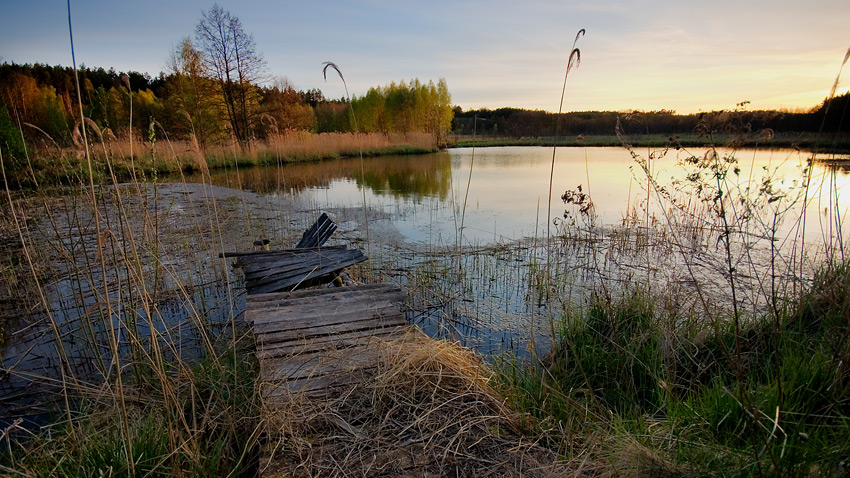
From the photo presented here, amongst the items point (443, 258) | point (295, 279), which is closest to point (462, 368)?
point (295, 279)

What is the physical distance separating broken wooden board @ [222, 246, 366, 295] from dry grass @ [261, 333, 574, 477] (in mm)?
2038

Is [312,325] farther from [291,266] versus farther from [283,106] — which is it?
[283,106]

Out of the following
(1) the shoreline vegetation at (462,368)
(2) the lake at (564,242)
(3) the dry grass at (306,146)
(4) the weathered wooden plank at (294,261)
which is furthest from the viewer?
(3) the dry grass at (306,146)

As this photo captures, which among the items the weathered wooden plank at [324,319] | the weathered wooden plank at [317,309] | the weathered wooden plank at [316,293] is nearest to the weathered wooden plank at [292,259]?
the weathered wooden plank at [316,293]

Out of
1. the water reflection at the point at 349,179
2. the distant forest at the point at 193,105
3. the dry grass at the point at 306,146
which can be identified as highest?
the distant forest at the point at 193,105

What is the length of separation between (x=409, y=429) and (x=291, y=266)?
110 inches

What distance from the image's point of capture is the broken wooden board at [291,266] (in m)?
4.05

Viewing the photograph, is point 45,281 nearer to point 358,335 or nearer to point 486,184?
point 358,335

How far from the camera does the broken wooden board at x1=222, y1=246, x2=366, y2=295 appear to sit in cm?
405

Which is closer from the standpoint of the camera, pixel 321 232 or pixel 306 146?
pixel 321 232

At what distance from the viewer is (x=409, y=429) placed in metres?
1.90

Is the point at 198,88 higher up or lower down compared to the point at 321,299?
higher up

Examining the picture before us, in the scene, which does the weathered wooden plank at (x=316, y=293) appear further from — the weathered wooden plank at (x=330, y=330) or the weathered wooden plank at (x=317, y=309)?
the weathered wooden plank at (x=330, y=330)

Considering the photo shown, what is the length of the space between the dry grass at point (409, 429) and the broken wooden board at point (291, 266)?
6.69 ft
